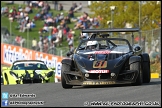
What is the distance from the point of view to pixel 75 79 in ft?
51.9

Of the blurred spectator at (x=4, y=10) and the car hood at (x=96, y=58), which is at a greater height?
the blurred spectator at (x=4, y=10)

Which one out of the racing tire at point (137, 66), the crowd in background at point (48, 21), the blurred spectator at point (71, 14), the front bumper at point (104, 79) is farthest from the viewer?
the blurred spectator at point (71, 14)

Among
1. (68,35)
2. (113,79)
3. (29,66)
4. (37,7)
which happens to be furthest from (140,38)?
(37,7)

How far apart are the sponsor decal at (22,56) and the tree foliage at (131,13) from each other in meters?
6.24

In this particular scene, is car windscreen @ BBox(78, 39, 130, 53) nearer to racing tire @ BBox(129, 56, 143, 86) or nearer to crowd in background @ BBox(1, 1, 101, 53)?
racing tire @ BBox(129, 56, 143, 86)

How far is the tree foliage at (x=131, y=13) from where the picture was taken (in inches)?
1771

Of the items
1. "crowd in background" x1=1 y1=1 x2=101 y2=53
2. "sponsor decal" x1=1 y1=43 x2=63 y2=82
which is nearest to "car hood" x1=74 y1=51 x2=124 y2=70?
"sponsor decal" x1=1 y1=43 x2=63 y2=82

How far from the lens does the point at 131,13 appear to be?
47625mm

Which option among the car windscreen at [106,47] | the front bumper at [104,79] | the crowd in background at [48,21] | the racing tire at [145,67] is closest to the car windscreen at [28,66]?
the car windscreen at [106,47]

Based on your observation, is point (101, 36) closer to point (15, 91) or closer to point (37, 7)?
point (15, 91)

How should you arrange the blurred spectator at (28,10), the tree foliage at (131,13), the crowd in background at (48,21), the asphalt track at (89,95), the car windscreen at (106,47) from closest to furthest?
the asphalt track at (89,95) → the car windscreen at (106,47) → the tree foliage at (131,13) → the crowd in background at (48,21) → the blurred spectator at (28,10)

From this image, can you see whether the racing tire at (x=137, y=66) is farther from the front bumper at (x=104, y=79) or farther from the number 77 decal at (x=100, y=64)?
the number 77 decal at (x=100, y=64)

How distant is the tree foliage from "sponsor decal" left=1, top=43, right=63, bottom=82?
6.24 metres

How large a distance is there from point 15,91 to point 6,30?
37.5 m
